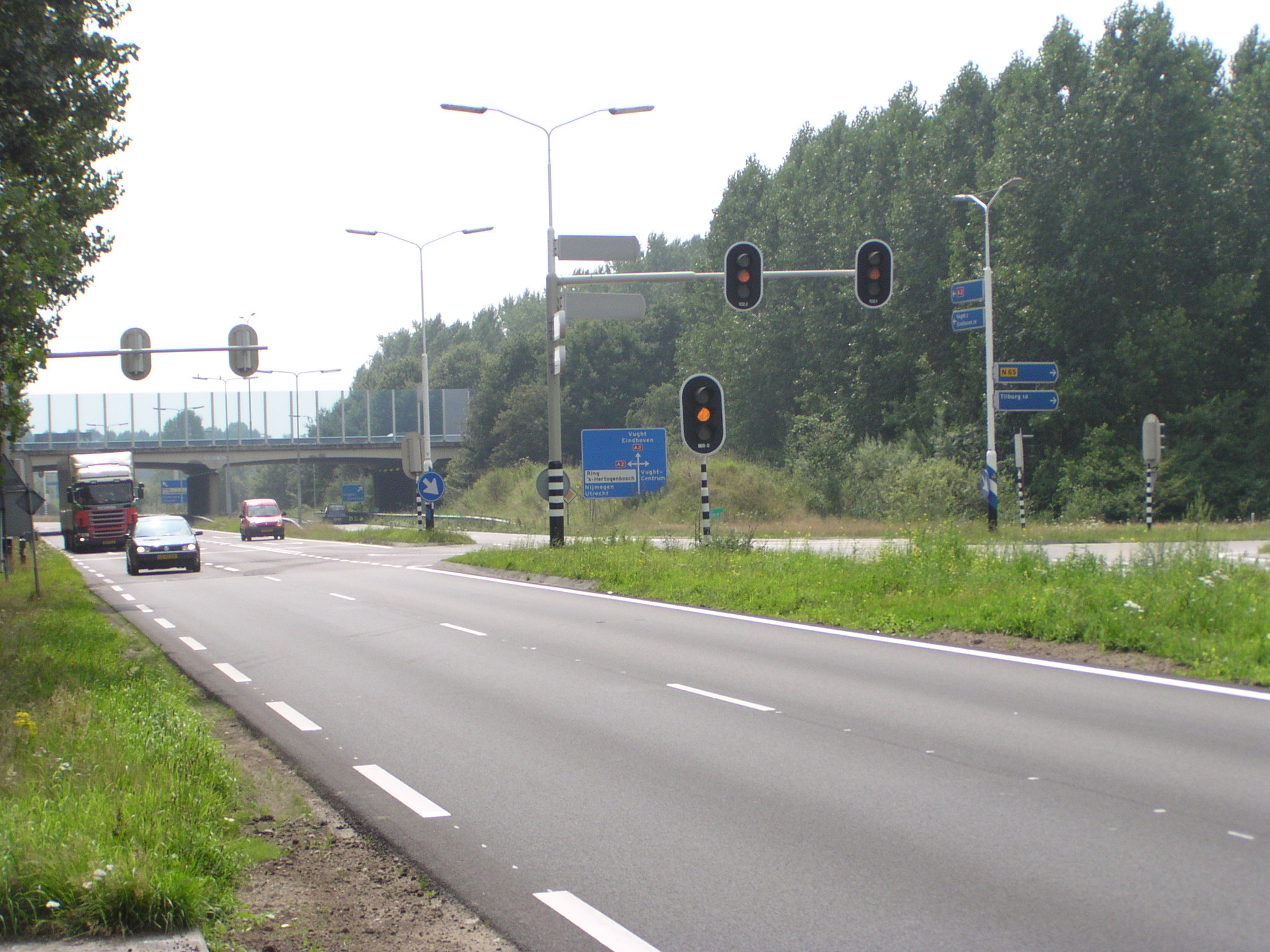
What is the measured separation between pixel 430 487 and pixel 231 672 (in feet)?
85.4

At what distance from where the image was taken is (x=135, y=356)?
26.4m

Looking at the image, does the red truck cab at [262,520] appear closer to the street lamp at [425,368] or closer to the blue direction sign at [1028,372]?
the street lamp at [425,368]

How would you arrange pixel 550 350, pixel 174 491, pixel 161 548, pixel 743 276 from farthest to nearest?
pixel 174 491 → pixel 161 548 → pixel 550 350 → pixel 743 276

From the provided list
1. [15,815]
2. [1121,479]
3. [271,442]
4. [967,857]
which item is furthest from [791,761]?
[271,442]

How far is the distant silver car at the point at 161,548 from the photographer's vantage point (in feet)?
93.2

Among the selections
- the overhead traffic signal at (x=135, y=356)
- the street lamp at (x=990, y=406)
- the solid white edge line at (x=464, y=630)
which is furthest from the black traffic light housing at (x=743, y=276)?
the overhead traffic signal at (x=135, y=356)

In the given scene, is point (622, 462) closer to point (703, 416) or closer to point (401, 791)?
point (703, 416)

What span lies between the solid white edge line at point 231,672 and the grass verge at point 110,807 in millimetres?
649

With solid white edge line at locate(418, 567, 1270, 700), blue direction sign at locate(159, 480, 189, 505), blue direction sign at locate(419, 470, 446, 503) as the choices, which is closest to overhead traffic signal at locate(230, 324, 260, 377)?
blue direction sign at locate(419, 470, 446, 503)

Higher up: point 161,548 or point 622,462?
point 622,462

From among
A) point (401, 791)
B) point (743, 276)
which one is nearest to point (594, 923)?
point (401, 791)

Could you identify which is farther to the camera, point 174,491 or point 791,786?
point 174,491

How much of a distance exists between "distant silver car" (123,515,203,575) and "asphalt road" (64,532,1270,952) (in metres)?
17.2

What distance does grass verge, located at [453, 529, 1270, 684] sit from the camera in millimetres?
10047
